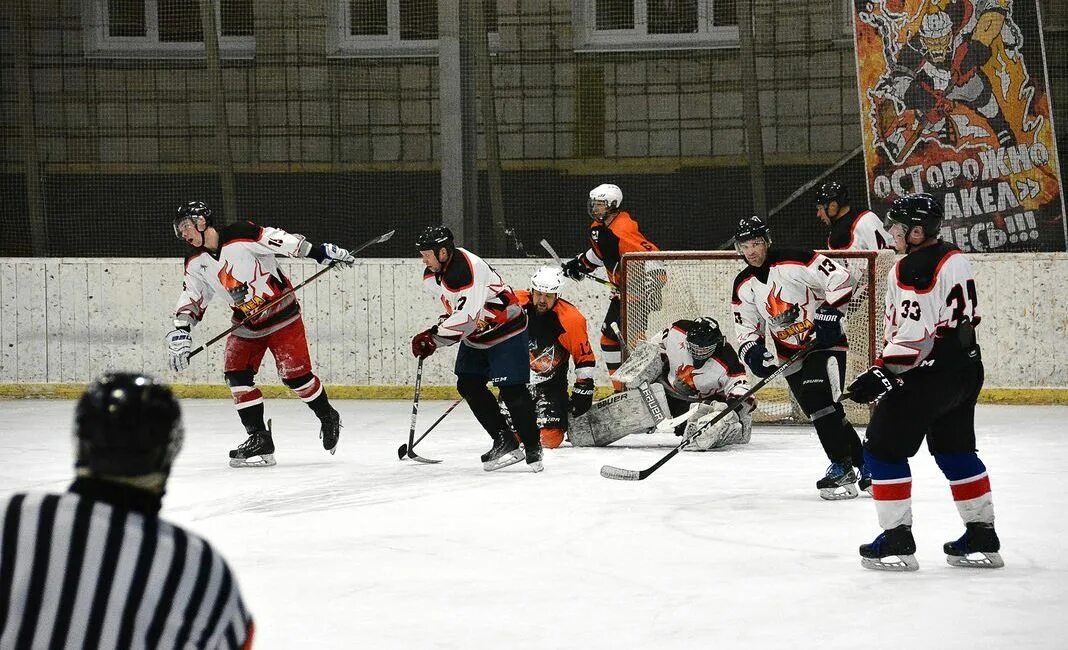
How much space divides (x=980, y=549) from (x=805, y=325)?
1.53m

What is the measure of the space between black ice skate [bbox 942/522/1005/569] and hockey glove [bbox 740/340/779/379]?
144 cm

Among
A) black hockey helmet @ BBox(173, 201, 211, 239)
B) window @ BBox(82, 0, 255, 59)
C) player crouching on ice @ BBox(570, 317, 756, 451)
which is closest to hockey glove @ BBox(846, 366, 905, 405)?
player crouching on ice @ BBox(570, 317, 756, 451)

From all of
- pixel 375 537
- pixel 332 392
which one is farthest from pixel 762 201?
pixel 375 537

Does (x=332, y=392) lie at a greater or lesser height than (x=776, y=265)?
lesser

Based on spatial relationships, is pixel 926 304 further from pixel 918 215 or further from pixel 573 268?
pixel 573 268

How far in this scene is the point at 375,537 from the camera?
14.4 ft

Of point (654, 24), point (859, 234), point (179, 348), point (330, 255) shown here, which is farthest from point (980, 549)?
point (654, 24)

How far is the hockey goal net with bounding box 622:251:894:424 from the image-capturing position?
24.4 ft

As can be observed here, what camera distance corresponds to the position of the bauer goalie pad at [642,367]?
6727 millimetres

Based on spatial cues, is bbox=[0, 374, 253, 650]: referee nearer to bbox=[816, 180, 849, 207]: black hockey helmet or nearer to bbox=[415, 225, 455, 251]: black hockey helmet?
bbox=[415, 225, 455, 251]: black hockey helmet

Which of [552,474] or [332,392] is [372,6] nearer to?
[332,392]

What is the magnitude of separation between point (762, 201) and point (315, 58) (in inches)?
149

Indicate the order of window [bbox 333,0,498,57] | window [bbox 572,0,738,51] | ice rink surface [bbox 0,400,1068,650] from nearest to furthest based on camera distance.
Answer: ice rink surface [bbox 0,400,1068,650] → window [bbox 572,0,738,51] → window [bbox 333,0,498,57]

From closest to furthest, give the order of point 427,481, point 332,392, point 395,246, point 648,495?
point 648,495, point 427,481, point 332,392, point 395,246
